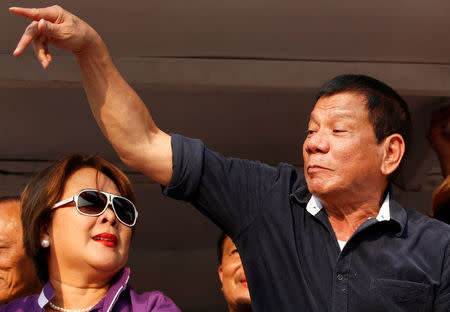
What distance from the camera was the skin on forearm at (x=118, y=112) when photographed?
2064 mm

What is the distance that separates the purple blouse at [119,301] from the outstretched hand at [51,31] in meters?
0.91

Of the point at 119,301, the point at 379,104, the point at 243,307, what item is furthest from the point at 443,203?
the point at 119,301

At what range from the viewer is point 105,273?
97.2 inches

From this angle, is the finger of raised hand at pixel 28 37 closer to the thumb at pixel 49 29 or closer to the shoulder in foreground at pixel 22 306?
the thumb at pixel 49 29

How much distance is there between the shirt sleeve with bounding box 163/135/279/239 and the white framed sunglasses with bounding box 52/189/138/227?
1.50 ft

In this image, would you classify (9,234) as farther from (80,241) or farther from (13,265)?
(80,241)

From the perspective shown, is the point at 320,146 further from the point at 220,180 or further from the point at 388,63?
the point at 388,63

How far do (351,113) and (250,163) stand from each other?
1.24 feet

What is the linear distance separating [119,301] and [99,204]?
36cm

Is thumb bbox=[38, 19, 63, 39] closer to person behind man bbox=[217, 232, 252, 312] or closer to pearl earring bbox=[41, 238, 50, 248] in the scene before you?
pearl earring bbox=[41, 238, 50, 248]

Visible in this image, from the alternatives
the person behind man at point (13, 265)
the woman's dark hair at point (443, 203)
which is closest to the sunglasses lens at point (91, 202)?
the person behind man at point (13, 265)

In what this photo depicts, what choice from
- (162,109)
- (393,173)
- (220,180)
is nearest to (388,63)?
(162,109)

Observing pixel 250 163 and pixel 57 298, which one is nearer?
pixel 250 163

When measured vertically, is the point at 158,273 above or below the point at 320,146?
below
